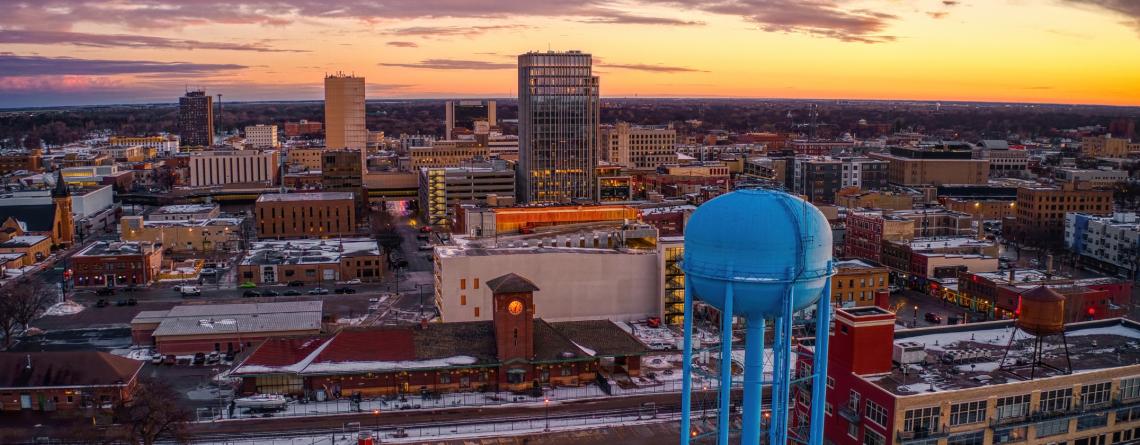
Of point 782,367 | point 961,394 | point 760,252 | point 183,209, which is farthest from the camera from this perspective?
point 183,209

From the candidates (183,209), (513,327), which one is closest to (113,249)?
(183,209)

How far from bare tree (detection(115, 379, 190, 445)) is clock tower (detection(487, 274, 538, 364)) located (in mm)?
18078

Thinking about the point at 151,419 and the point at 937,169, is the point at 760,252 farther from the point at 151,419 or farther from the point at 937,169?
the point at 937,169

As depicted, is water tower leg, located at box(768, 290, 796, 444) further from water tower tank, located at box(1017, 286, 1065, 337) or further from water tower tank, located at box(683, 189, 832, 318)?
water tower tank, located at box(1017, 286, 1065, 337)

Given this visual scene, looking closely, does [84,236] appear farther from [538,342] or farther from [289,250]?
[538,342]

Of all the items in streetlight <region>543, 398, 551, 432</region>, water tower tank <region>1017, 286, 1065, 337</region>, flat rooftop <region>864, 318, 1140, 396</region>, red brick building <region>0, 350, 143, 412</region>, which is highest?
water tower tank <region>1017, 286, 1065, 337</region>

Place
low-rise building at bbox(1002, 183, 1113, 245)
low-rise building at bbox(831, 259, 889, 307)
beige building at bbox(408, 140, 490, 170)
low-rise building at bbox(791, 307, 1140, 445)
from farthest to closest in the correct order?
beige building at bbox(408, 140, 490, 170), low-rise building at bbox(1002, 183, 1113, 245), low-rise building at bbox(831, 259, 889, 307), low-rise building at bbox(791, 307, 1140, 445)

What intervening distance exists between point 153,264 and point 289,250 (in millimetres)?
13337

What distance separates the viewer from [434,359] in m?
56.0

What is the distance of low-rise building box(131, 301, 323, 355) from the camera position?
63.0 metres

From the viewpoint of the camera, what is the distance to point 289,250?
322 ft

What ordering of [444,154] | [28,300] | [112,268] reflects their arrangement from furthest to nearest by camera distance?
[444,154] → [112,268] → [28,300]

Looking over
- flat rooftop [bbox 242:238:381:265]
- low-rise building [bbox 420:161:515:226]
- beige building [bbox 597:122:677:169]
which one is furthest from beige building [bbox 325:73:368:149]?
flat rooftop [bbox 242:238:381:265]

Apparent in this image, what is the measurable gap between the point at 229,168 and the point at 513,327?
5555 inches
